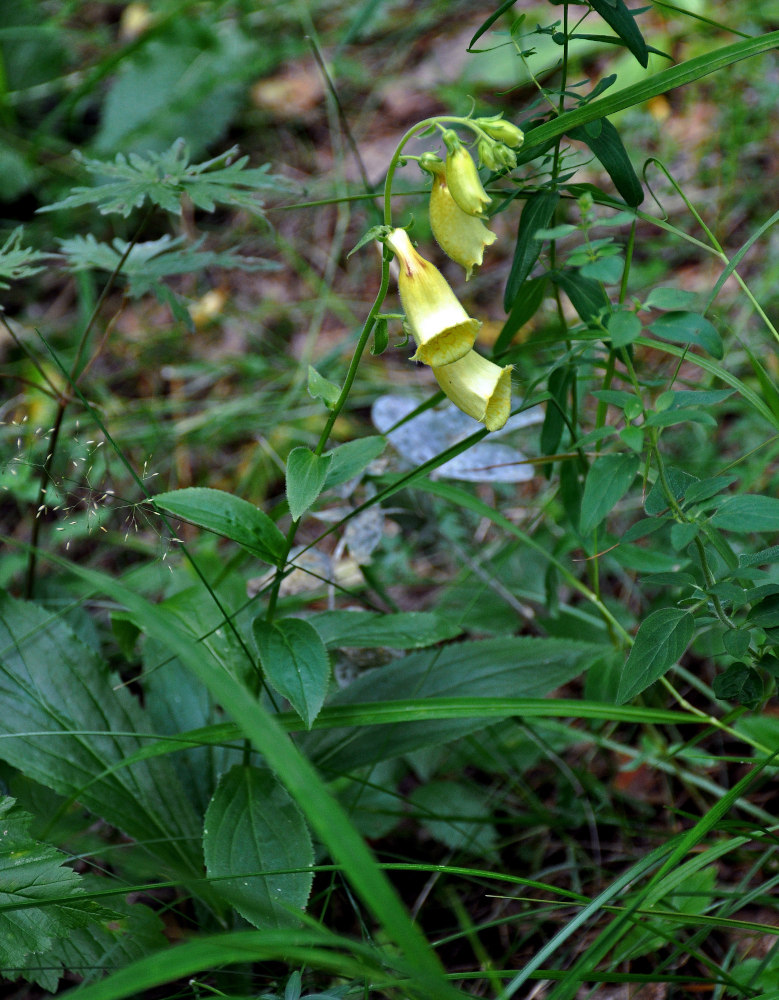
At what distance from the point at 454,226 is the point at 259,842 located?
3.33 feet

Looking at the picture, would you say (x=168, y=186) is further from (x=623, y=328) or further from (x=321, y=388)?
(x=623, y=328)

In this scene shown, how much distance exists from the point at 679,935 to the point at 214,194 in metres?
1.54

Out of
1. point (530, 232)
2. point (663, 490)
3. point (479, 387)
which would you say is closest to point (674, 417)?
point (663, 490)

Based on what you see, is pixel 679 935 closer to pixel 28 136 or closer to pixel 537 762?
pixel 537 762

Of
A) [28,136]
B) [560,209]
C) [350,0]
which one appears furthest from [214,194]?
[350,0]

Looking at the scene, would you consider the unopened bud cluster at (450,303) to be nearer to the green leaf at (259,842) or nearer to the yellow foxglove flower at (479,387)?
the yellow foxglove flower at (479,387)

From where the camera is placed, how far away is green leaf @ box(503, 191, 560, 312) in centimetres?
123

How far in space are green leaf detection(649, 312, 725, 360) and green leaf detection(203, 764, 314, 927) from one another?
950 millimetres

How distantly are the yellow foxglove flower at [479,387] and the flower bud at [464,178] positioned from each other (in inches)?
8.5

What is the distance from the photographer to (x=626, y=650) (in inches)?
63.0

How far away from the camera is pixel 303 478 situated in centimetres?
120

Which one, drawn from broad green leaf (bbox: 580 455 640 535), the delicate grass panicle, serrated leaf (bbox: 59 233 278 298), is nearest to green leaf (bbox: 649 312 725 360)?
the delicate grass panicle

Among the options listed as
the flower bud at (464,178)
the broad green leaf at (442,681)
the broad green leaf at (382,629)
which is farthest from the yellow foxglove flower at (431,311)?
the broad green leaf at (442,681)

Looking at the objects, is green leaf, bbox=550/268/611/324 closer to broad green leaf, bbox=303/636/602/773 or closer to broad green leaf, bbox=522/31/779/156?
broad green leaf, bbox=522/31/779/156
